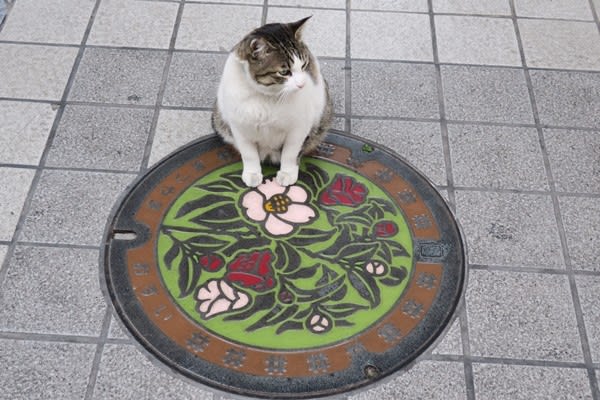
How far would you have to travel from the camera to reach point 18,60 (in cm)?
281

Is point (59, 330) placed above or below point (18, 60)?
below

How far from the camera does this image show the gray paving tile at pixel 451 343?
1979 millimetres

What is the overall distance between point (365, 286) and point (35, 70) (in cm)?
170

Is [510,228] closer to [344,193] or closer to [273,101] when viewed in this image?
[344,193]

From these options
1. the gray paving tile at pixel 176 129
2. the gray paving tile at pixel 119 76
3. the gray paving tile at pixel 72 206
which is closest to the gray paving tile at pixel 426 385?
the gray paving tile at pixel 72 206

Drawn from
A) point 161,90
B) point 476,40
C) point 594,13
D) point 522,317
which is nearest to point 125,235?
point 161,90

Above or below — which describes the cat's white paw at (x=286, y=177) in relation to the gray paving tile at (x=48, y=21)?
below

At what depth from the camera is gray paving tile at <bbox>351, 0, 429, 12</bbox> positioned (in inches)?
123

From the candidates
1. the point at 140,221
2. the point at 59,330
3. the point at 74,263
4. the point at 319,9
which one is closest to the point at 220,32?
the point at 319,9

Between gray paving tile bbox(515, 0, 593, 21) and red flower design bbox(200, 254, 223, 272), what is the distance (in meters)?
1.97

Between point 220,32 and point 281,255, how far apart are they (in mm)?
1269

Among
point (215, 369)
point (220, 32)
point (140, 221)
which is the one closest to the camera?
point (215, 369)

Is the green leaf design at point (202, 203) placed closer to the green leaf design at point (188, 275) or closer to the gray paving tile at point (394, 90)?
the green leaf design at point (188, 275)

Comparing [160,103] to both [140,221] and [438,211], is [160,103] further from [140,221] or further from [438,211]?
[438,211]
